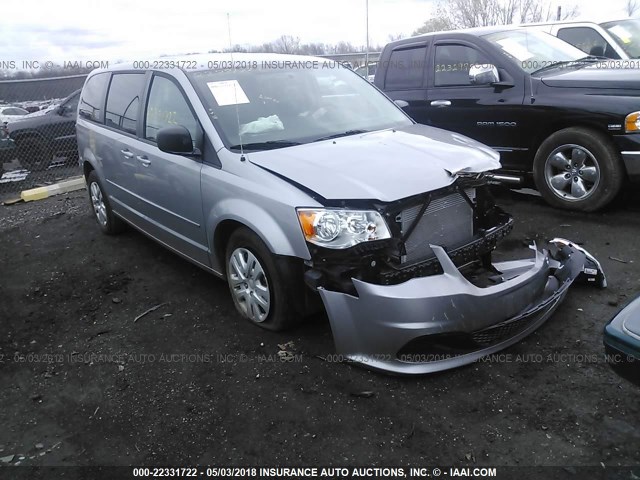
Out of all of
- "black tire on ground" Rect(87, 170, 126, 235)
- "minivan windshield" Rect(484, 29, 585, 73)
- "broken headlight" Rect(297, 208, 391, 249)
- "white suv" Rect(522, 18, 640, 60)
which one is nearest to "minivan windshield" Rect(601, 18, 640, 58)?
"white suv" Rect(522, 18, 640, 60)

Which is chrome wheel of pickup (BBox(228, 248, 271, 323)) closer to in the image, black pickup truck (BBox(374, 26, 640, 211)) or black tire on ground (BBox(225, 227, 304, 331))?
black tire on ground (BBox(225, 227, 304, 331))

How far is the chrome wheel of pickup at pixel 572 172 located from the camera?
205 inches

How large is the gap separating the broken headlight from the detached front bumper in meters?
0.25

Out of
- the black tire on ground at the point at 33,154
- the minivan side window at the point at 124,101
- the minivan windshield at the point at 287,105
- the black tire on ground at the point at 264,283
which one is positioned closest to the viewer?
the black tire on ground at the point at 264,283

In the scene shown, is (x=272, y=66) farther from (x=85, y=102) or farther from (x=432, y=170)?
(x=85, y=102)

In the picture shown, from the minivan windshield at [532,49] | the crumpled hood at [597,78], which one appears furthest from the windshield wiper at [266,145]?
the minivan windshield at [532,49]

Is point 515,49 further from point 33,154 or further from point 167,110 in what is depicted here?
point 33,154

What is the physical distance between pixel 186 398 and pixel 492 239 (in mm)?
2074

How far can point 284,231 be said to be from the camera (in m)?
3.04

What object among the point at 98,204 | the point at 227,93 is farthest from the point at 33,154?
the point at 227,93

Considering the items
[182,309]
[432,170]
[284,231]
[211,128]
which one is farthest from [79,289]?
[432,170]

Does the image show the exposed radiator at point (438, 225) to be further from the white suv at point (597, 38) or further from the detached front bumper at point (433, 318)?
the white suv at point (597, 38)

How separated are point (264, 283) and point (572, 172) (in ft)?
11.9

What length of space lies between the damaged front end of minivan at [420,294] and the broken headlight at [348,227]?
17 millimetres
